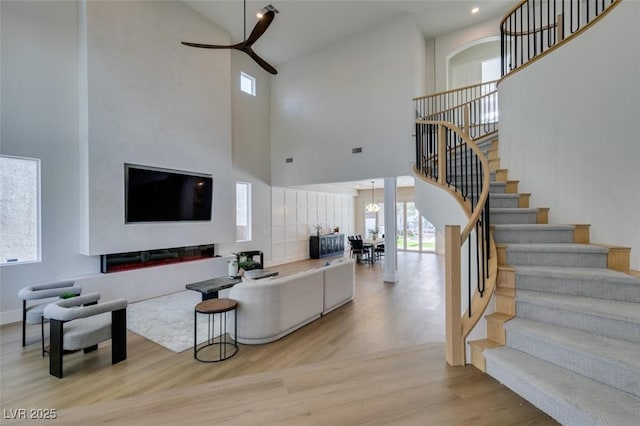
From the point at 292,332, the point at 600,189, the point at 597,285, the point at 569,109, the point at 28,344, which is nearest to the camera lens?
the point at 597,285

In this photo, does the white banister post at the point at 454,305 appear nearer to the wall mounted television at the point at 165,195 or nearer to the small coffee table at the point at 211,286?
the small coffee table at the point at 211,286

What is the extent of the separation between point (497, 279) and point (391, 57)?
258 inches

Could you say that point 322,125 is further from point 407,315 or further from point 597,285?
point 597,285

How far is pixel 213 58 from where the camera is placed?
23.1ft

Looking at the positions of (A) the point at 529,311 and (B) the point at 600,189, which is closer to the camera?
(A) the point at 529,311

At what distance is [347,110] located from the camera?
7.90m

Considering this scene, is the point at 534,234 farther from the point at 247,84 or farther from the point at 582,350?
the point at 247,84

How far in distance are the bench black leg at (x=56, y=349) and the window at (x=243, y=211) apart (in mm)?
5535

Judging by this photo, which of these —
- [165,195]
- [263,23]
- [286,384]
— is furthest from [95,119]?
[286,384]

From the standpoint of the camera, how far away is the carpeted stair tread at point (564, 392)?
1424mm

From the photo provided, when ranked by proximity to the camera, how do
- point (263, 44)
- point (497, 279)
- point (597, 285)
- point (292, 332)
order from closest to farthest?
point (597, 285)
point (497, 279)
point (292, 332)
point (263, 44)

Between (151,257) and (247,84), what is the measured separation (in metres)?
5.77

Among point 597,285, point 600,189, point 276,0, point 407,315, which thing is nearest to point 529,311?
point 597,285

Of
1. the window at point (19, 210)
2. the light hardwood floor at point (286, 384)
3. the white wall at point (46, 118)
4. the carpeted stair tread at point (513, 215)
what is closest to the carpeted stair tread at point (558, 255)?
the carpeted stair tread at point (513, 215)
